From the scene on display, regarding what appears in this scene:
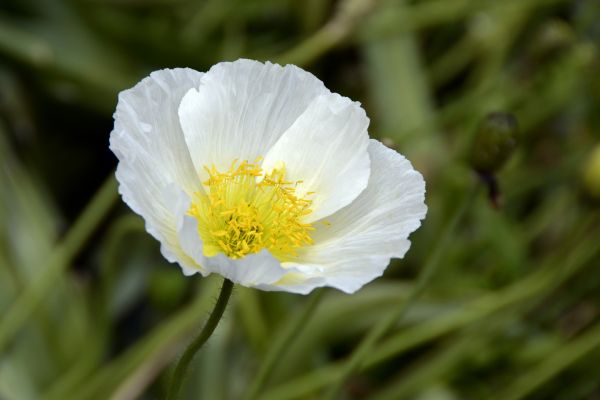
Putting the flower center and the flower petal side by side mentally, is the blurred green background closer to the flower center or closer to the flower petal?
the flower center

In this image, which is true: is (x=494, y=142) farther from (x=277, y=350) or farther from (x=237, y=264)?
(x=237, y=264)

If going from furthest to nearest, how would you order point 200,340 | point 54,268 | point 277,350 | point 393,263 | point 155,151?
point 393,263 < point 54,268 < point 277,350 < point 155,151 < point 200,340

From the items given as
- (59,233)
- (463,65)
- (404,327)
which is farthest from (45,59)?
(463,65)

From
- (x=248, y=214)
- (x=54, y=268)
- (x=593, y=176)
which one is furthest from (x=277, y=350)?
(x=593, y=176)

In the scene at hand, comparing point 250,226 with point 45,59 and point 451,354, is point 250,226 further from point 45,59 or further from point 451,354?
point 45,59

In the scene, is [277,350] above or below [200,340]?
below

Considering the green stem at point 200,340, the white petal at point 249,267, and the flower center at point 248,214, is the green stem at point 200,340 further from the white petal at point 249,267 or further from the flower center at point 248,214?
the flower center at point 248,214
